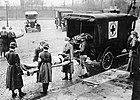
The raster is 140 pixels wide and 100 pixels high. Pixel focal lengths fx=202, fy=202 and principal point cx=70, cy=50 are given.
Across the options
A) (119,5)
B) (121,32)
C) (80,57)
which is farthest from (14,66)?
(119,5)

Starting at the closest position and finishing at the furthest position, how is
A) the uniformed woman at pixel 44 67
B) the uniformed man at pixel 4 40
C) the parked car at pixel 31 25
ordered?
1. the uniformed woman at pixel 44 67
2. the uniformed man at pixel 4 40
3. the parked car at pixel 31 25

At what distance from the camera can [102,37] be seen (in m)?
8.60

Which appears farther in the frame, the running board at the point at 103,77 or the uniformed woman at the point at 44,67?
the running board at the point at 103,77

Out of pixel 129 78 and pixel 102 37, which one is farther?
pixel 102 37

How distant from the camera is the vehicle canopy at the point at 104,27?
8379 mm

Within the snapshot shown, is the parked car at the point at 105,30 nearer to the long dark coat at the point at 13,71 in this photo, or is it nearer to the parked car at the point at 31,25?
the long dark coat at the point at 13,71

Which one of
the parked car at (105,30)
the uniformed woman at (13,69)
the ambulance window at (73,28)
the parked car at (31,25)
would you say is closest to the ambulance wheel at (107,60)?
the parked car at (105,30)

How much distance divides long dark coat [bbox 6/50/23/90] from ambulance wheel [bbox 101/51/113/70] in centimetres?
416

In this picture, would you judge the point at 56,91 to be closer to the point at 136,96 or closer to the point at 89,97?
the point at 89,97

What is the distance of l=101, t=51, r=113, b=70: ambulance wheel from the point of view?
359 inches

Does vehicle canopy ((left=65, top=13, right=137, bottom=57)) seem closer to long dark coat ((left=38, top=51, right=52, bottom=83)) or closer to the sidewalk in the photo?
the sidewalk

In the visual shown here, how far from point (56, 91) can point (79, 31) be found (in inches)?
164

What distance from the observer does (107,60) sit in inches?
371

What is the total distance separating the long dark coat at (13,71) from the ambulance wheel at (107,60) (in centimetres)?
416
